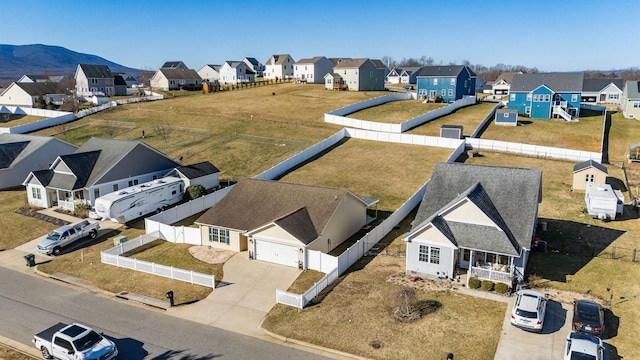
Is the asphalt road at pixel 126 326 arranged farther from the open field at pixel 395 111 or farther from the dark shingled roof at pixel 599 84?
the dark shingled roof at pixel 599 84

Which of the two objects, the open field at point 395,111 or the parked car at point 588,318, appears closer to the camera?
the parked car at point 588,318

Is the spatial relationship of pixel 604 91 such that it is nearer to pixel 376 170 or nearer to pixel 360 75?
pixel 360 75

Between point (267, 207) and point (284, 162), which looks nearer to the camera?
point (267, 207)

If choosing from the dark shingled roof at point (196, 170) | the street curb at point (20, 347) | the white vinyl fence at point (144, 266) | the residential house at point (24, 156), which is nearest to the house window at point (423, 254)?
the white vinyl fence at point (144, 266)

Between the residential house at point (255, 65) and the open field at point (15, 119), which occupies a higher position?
the residential house at point (255, 65)

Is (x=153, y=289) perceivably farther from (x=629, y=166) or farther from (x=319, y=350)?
(x=629, y=166)

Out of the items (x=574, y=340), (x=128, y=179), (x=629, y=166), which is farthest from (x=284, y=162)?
(x=629, y=166)

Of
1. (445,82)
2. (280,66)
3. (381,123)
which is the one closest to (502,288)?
(381,123)
